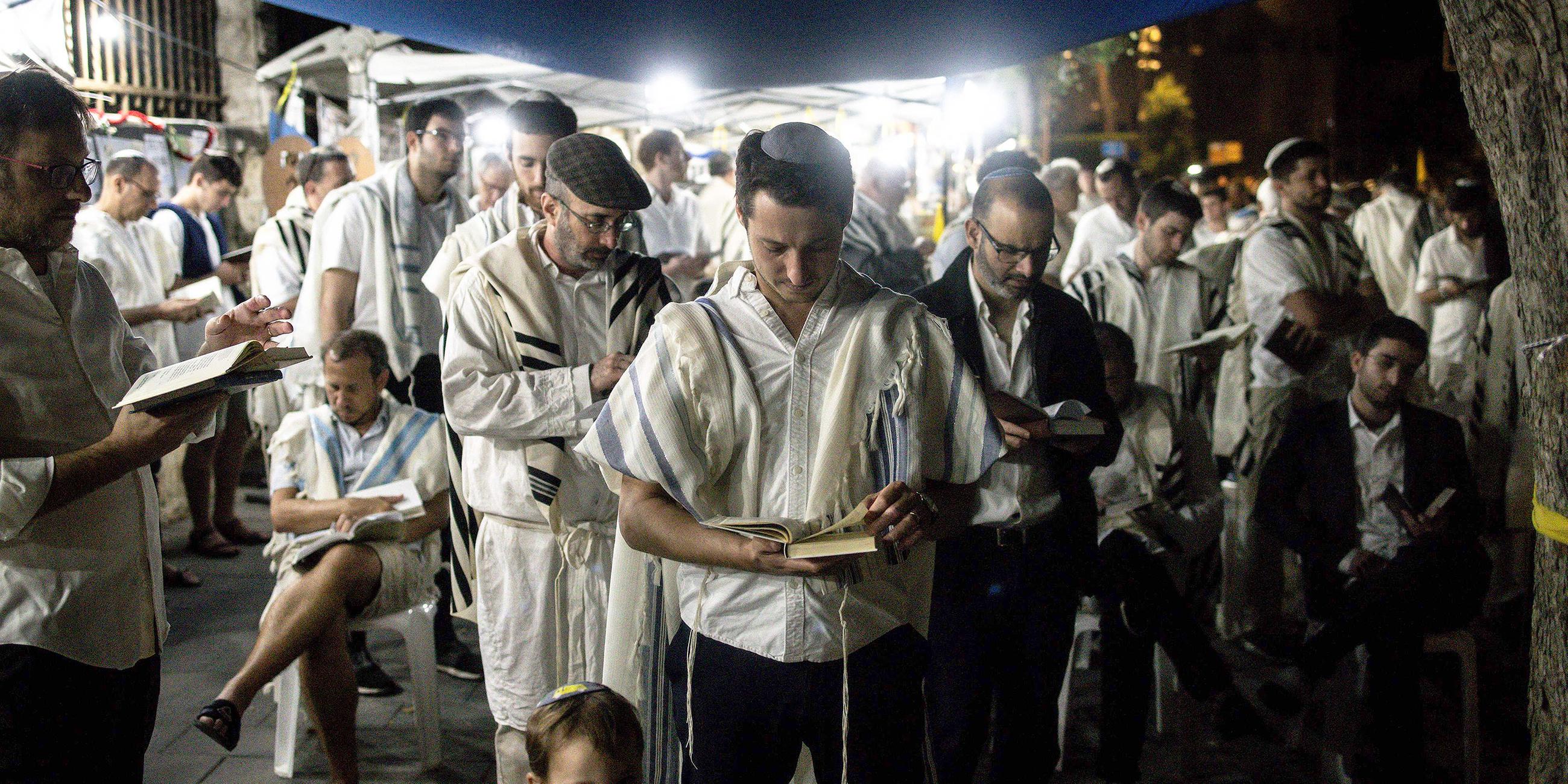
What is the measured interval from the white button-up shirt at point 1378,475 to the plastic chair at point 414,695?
3276 mm

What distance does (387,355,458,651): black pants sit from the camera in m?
4.26

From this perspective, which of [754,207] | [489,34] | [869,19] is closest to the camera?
[754,207]

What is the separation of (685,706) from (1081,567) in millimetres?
1572

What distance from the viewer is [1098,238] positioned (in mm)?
7066

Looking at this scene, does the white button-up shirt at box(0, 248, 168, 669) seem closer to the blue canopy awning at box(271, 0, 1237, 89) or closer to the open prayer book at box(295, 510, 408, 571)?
the open prayer book at box(295, 510, 408, 571)

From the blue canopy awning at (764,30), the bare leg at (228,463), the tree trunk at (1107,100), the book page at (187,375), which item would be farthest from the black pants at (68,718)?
the tree trunk at (1107,100)

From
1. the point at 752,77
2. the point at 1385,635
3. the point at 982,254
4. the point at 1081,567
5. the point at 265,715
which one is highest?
the point at 752,77

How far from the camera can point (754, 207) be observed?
2.10m

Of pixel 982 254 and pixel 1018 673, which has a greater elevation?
pixel 982 254

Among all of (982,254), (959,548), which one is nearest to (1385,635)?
(959,548)

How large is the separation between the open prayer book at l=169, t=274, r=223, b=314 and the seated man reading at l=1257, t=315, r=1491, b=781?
477 centimetres

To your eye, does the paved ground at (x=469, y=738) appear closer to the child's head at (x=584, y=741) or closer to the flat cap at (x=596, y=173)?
the child's head at (x=584, y=741)

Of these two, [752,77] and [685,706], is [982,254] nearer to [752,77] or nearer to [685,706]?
[685,706]

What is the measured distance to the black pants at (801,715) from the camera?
7.08 feet
